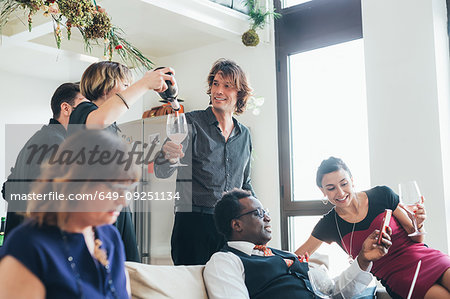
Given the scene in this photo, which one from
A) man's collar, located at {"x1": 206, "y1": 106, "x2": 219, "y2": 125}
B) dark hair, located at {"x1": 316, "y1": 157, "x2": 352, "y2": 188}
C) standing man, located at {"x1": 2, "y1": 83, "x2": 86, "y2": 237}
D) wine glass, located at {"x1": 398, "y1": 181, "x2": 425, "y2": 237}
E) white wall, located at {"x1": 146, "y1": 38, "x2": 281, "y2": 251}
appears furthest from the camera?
white wall, located at {"x1": 146, "y1": 38, "x2": 281, "y2": 251}

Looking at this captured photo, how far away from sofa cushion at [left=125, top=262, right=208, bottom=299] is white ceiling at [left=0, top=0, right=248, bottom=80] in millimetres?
2777

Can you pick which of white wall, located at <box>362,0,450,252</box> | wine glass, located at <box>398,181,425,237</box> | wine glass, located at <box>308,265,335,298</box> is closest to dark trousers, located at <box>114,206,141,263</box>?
wine glass, located at <box>308,265,335,298</box>

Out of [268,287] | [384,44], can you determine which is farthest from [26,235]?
[384,44]

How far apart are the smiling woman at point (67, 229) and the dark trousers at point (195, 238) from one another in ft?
4.64

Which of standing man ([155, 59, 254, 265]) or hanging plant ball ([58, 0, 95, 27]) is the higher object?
hanging plant ball ([58, 0, 95, 27])

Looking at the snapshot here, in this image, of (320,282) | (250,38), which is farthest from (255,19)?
(320,282)

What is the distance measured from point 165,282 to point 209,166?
34.7 inches

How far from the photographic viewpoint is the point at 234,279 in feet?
6.45

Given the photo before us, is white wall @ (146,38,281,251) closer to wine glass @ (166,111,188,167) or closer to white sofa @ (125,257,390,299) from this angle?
wine glass @ (166,111,188,167)

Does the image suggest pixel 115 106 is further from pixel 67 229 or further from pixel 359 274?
pixel 359 274

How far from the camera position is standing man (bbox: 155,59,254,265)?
8.14 feet

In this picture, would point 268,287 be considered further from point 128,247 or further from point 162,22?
point 162,22

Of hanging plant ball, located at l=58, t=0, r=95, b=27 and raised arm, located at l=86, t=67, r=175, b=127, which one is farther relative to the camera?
hanging plant ball, located at l=58, t=0, r=95, b=27

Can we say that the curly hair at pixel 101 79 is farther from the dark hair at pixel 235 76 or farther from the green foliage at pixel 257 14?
the green foliage at pixel 257 14
